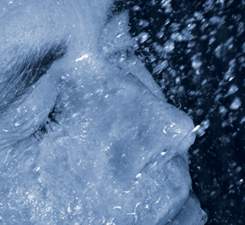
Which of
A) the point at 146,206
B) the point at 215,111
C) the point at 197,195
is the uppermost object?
the point at 146,206

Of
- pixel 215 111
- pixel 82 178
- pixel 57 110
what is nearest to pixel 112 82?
pixel 57 110

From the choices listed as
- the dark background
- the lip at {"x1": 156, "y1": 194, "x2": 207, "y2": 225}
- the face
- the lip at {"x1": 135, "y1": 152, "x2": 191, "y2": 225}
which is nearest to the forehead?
the face

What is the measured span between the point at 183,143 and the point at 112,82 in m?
0.25

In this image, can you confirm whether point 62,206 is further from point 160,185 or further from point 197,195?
point 197,195

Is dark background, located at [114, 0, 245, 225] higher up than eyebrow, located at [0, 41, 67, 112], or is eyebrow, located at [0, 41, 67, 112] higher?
eyebrow, located at [0, 41, 67, 112]

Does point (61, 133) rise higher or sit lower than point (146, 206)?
higher

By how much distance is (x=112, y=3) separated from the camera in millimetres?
1319

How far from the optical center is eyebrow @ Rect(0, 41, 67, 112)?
1.13m

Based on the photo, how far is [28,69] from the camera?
1.15 metres

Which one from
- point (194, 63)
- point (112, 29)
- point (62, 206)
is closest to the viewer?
point (62, 206)

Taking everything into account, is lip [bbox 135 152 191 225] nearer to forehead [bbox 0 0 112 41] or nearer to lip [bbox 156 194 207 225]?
lip [bbox 156 194 207 225]

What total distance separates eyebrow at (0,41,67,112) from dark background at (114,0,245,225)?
0.94 ft

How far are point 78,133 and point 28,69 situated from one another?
22cm

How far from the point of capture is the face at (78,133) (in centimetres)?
108
